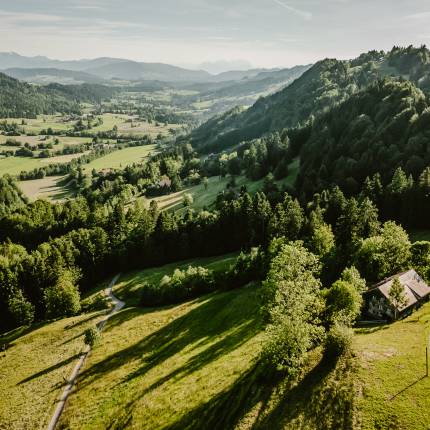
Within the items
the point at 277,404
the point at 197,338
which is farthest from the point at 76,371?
the point at 277,404

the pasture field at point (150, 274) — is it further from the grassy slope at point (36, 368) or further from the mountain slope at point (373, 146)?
the mountain slope at point (373, 146)

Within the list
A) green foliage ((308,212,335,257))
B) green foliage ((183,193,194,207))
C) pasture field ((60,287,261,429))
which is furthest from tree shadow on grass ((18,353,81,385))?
green foliage ((183,193,194,207))

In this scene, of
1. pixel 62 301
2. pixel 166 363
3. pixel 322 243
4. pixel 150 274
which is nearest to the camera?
pixel 166 363

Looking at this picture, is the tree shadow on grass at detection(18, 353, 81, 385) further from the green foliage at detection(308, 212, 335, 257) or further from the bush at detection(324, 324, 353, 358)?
the green foliage at detection(308, 212, 335, 257)

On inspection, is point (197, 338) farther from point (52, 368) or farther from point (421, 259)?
point (421, 259)

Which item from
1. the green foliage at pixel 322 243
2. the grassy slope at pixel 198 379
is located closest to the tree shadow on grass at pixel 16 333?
the grassy slope at pixel 198 379

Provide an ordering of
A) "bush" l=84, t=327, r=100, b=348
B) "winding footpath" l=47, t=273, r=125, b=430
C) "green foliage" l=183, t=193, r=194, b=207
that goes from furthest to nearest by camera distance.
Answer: "green foliage" l=183, t=193, r=194, b=207 < "bush" l=84, t=327, r=100, b=348 < "winding footpath" l=47, t=273, r=125, b=430

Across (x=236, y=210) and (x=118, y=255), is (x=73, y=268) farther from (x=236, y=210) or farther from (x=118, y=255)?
(x=236, y=210)
